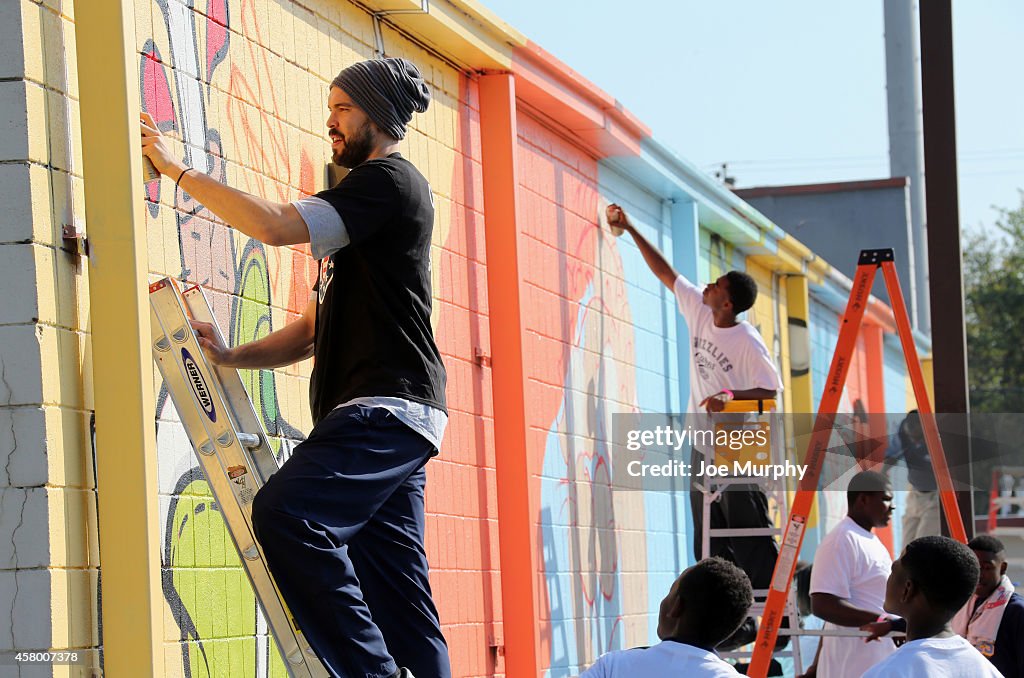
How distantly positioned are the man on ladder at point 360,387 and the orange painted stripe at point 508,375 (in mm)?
2859

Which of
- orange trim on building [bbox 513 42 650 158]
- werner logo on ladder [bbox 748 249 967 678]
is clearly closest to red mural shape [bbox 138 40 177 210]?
orange trim on building [bbox 513 42 650 158]

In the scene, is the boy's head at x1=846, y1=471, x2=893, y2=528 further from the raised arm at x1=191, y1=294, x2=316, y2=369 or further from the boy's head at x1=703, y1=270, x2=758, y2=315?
the raised arm at x1=191, y1=294, x2=316, y2=369

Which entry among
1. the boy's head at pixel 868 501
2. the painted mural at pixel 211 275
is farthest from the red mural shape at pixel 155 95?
the boy's head at pixel 868 501

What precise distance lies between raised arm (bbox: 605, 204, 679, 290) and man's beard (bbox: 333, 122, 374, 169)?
535cm

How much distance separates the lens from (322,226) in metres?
4.20

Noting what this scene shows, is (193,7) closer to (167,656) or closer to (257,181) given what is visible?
(257,181)

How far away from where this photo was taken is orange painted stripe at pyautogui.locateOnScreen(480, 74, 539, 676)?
751 centimetres

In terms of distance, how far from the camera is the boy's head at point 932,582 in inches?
190

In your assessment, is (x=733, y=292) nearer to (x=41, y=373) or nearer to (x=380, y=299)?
(x=380, y=299)

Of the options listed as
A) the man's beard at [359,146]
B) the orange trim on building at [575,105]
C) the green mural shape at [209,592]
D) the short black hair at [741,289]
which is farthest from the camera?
the short black hair at [741,289]

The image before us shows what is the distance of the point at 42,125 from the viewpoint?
4.20 metres

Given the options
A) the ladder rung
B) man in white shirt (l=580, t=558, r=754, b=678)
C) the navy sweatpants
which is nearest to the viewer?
the navy sweatpants

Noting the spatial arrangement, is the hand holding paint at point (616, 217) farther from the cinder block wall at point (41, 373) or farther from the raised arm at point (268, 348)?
the cinder block wall at point (41, 373)

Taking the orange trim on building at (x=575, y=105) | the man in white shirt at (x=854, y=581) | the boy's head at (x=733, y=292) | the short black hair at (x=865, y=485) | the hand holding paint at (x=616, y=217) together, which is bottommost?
the man in white shirt at (x=854, y=581)
